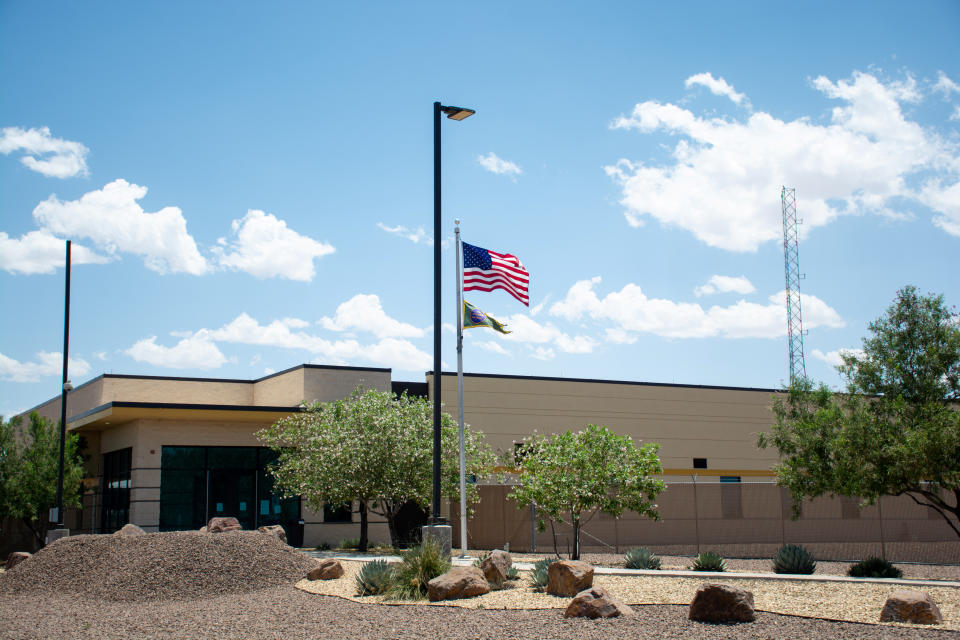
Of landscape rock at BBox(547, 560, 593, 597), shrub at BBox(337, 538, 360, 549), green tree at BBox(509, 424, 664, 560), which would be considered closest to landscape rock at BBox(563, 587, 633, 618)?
landscape rock at BBox(547, 560, 593, 597)

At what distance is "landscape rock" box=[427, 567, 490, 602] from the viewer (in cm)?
1424

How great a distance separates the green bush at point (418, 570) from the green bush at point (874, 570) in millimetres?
7828

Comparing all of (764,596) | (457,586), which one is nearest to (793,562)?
(764,596)

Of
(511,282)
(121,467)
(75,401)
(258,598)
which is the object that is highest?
(511,282)

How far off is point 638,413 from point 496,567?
23.3 metres

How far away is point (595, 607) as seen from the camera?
12383mm

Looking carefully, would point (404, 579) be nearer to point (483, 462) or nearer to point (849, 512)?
point (483, 462)

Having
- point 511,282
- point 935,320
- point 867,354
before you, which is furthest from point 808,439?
point 511,282

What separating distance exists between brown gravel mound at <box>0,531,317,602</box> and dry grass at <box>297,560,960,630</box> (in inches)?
76.1

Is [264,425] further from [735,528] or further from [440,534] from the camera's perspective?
[735,528]

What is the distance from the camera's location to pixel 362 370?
102ft

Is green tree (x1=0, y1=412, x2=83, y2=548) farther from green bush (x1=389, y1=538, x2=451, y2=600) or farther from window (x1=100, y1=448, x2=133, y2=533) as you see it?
green bush (x1=389, y1=538, x2=451, y2=600)

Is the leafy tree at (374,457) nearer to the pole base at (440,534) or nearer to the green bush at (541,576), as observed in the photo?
the pole base at (440,534)

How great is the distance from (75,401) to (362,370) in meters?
11.3
